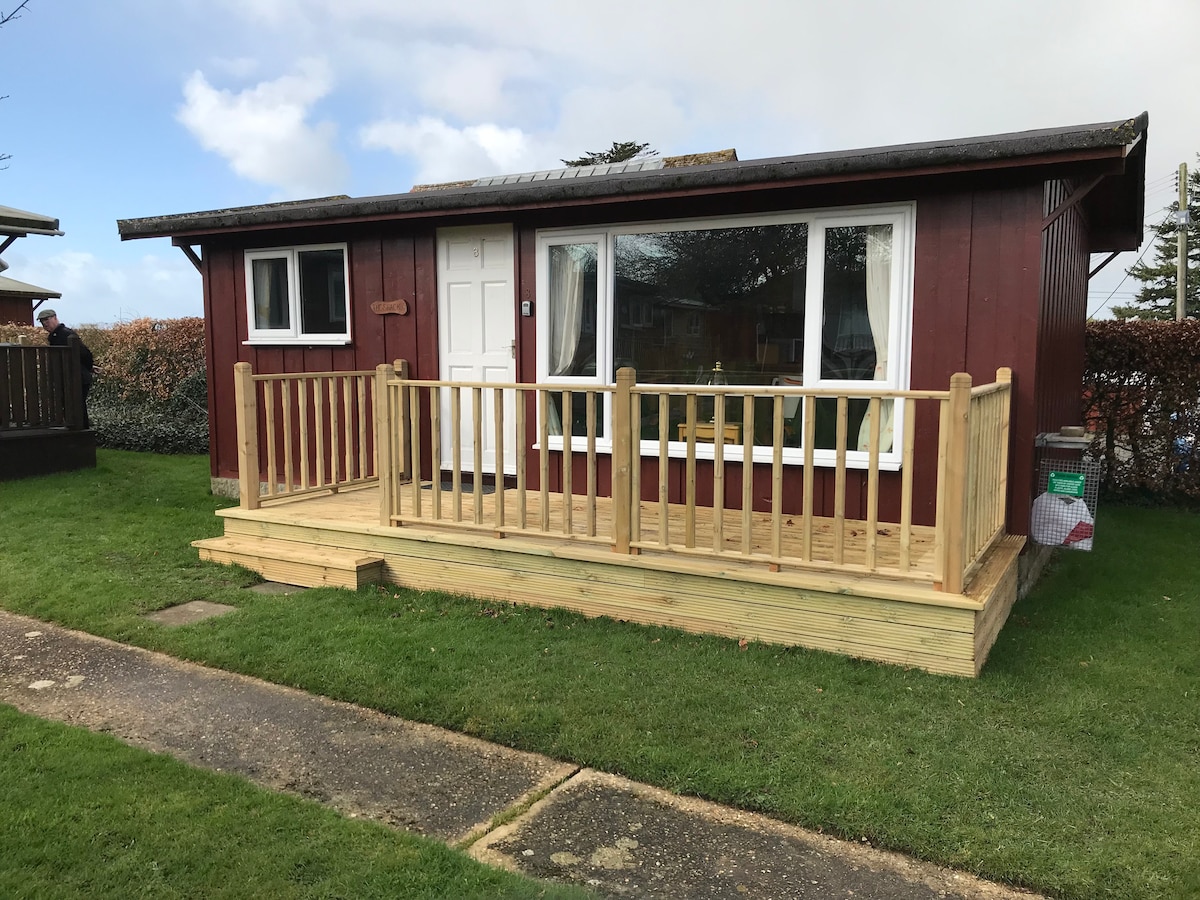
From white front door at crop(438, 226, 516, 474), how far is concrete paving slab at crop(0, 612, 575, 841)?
10.2ft

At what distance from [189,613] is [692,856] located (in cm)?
339

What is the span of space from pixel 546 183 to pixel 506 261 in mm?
884

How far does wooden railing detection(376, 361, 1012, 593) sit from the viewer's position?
383 cm

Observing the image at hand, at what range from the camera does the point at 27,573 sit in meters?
5.37

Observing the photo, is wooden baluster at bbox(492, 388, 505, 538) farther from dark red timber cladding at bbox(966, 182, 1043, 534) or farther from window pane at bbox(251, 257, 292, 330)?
window pane at bbox(251, 257, 292, 330)

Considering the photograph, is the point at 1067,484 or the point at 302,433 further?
the point at 302,433

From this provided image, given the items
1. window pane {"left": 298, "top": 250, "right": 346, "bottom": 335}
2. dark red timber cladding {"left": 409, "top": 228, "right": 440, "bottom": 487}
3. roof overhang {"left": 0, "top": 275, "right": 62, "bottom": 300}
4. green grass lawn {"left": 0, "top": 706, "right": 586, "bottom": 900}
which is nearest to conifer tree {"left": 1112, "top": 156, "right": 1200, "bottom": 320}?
dark red timber cladding {"left": 409, "top": 228, "right": 440, "bottom": 487}

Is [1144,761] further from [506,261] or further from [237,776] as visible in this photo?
[506,261]

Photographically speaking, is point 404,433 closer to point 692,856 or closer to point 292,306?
point 292,306

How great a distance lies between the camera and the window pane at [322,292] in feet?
24.3

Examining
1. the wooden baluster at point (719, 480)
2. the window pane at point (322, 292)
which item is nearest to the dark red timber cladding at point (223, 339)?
the window pane at point (322, 292)

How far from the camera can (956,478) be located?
147 inches

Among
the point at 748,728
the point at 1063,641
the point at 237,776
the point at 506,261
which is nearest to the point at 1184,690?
the point at 1063,641

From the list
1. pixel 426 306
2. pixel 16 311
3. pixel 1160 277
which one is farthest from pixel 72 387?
pixel 1160 277
